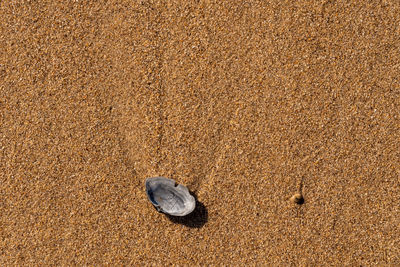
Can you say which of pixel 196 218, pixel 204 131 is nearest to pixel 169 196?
pixel 196 218

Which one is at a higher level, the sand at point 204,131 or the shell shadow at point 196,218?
the sand at point 204,131

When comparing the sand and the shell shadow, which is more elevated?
the sand

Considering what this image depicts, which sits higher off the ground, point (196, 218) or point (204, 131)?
point (204, 131)

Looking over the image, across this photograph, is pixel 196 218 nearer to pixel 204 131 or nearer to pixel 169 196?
pixel 169 196

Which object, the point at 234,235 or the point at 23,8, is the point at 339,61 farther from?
the point at 23,8
